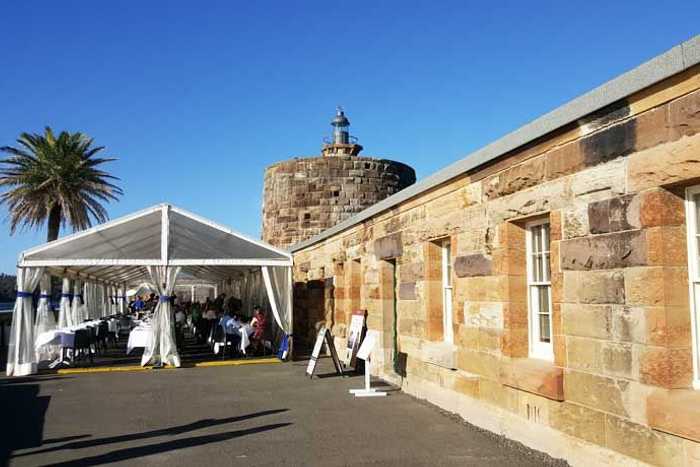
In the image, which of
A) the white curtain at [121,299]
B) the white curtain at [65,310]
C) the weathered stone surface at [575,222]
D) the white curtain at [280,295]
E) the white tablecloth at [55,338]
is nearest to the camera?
the weathered stone surface at [575,222]

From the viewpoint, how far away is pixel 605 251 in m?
5.35

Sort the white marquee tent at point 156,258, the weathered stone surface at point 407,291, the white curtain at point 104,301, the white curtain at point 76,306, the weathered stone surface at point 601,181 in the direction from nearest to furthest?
the weathered stone surface at point 601,181 → the weathered stone surface at point 407,291 → the white marquee tent at point 156,258 → the white curtain at point 76,306 → the white curtain at point 104,301

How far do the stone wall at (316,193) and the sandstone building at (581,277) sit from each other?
20218mm

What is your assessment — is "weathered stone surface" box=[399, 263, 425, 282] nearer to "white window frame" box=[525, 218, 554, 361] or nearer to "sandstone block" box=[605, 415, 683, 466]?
"white window frame" box=[525, 218, 554, 361]

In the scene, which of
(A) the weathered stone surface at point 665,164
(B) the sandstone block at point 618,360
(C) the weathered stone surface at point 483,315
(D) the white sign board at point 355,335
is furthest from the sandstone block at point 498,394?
(D) the white sign board at point 355,335

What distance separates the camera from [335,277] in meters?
15.5

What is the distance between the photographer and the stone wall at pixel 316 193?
2948cm

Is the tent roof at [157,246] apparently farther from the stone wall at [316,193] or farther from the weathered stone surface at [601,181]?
the stone wall at [316,193]

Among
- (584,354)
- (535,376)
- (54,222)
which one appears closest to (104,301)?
(54,222)

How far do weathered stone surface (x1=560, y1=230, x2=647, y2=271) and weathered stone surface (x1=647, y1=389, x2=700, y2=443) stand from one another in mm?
906

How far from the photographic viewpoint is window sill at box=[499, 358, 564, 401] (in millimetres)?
5949

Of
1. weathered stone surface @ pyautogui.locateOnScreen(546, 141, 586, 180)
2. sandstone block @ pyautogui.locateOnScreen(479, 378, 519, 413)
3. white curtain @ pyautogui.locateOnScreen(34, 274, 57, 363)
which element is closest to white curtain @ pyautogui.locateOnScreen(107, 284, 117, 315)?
white curtain @ pyautogui.locateOnScreen(34, 274, 57, 363)

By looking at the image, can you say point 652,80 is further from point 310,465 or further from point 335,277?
point 335,277

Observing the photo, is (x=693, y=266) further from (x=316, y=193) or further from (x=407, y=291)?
(x=316, y=193)
